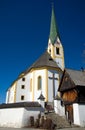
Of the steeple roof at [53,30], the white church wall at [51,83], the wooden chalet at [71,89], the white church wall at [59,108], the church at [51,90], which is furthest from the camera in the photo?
the steeple roof at [53,30]

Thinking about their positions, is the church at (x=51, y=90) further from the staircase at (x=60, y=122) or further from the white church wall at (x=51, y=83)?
the staircase at (x=60, y=122)

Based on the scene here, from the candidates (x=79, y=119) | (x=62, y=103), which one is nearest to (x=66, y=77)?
(x=62, y=103)

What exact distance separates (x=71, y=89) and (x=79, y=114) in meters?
4.69

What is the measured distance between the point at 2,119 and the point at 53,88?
15.7 metres

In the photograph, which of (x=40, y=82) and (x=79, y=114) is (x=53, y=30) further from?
(x=79, y=114)

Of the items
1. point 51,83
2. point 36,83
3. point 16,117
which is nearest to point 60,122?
point 16,117

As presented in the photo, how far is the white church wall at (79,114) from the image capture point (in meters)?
23.9

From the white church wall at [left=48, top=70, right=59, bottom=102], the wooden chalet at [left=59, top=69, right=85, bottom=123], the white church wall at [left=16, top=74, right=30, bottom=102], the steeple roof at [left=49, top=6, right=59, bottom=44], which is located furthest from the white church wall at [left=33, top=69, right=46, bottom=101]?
the steeple roof at [left=49, top=6, right=59, bottom=44]

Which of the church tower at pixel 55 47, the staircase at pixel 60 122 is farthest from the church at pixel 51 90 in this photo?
the staircase at pixel 60 122

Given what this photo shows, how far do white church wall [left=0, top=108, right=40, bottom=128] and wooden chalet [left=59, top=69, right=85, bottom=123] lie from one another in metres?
5.93

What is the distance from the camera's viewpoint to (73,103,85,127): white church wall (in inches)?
941

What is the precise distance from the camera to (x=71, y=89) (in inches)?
1094

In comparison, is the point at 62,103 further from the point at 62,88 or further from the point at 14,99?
the point at 14,99

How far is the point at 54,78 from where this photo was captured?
38.6 metres
